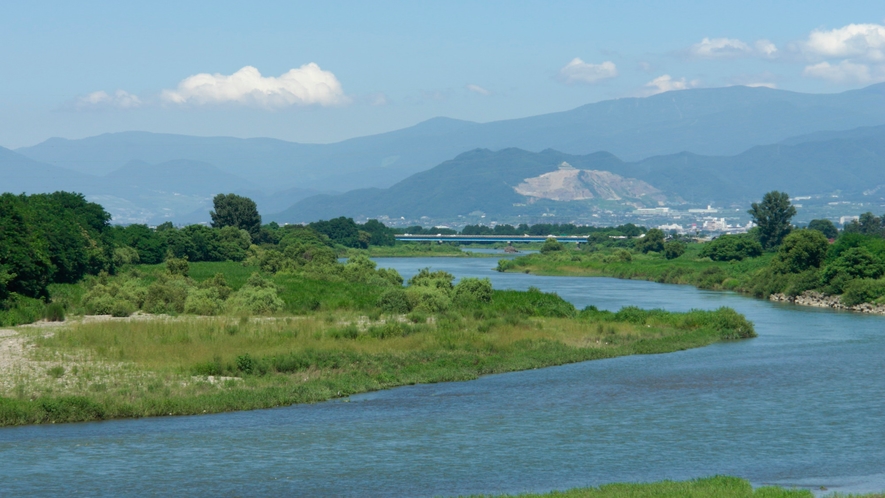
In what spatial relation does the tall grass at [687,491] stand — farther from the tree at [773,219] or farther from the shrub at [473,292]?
the tree at [773,219]

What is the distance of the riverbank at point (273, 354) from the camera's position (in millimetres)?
31984

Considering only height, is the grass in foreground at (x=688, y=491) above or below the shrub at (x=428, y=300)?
below

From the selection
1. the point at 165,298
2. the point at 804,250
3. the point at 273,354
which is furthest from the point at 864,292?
the point at 273,354

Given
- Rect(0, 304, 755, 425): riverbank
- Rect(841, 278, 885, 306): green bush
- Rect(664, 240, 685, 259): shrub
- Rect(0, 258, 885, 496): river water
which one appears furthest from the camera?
Rect(664, 240, 685, 259): shrub

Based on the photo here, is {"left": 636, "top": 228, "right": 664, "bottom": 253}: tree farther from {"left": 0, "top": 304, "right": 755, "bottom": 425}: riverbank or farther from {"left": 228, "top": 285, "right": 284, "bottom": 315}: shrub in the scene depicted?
{"left": 228, "top": 285, "right": 284, "bottom": 315}: shrub

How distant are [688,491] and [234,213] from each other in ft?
426

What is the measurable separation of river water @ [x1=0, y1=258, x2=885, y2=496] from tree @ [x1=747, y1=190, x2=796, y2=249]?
91576mm

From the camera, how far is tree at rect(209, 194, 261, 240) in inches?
5733

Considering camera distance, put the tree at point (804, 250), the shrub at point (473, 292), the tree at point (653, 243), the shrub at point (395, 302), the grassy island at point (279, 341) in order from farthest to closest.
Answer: the tree at point (653, 243), the tree at point (804, 250), the shrub at point (473, 292), the shrub at point (395, 302), the grassy island at point (279, 341)

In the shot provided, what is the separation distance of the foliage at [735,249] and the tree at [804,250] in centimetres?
3151

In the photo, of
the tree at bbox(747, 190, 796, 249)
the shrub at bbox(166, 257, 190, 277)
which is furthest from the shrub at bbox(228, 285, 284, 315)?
the tree at bbox(747, 190, 796, 249)

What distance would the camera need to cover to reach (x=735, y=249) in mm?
120000

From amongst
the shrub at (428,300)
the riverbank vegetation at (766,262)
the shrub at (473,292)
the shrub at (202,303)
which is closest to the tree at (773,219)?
the riverbank vegetation at (766,262)

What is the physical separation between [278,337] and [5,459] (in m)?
18.5
